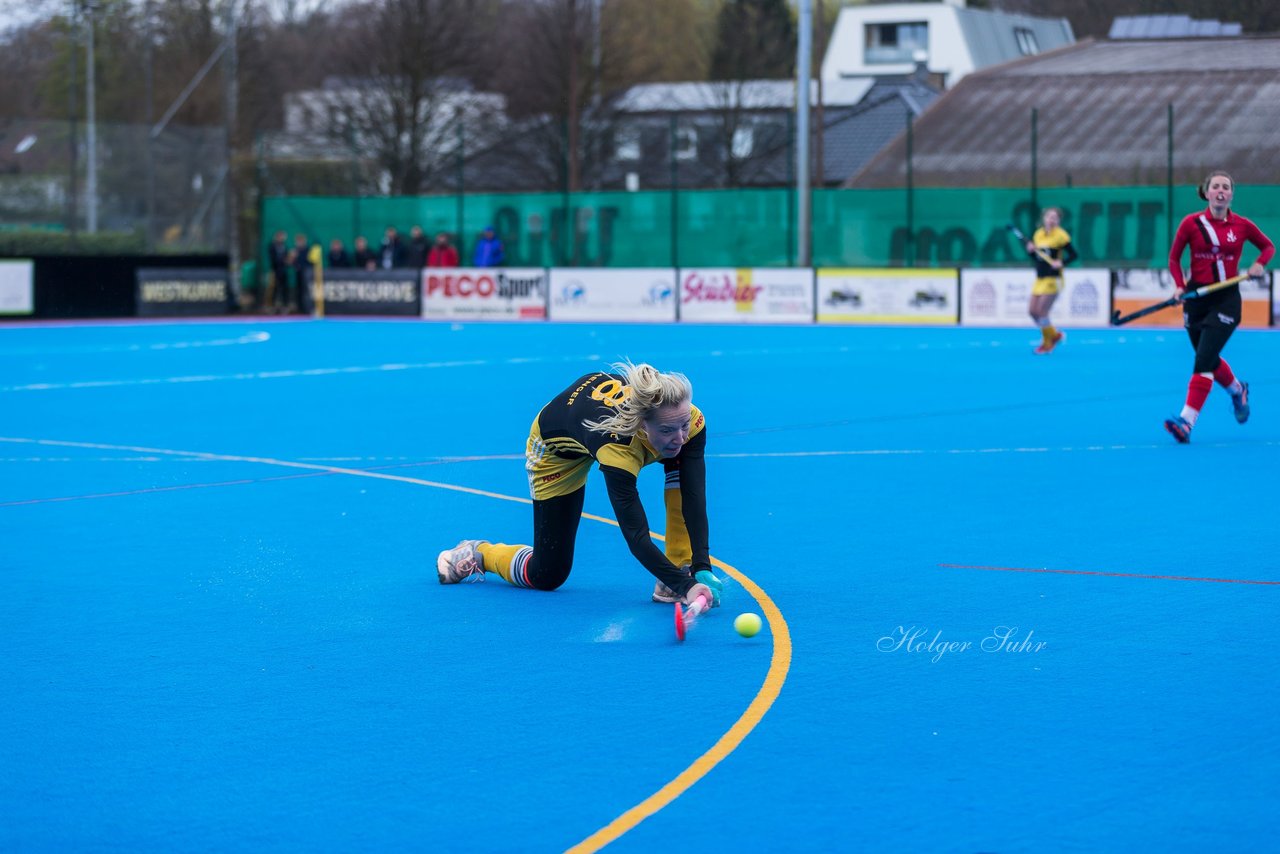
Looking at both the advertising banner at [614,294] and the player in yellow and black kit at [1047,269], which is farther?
the advertising banner at [614,294]

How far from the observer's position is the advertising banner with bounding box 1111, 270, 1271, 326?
29422 millimetres

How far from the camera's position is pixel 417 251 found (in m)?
37.3

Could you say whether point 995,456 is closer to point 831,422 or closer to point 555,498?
point 831,422

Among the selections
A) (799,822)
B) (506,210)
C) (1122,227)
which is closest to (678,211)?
(506,210)

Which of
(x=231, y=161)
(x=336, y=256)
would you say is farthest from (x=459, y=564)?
(x=231, y=161)

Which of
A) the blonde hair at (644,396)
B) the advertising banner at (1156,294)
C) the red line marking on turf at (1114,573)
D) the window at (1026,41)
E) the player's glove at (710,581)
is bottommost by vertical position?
the red line marking on turf at (1114,573)

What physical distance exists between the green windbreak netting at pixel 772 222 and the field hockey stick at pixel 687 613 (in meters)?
27.4

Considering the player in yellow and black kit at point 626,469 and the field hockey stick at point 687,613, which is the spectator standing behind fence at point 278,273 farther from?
the field hockey stick at point 687,613

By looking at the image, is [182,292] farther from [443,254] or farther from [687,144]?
[687,144]

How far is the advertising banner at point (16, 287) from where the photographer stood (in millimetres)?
34406

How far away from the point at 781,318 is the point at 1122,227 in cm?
705

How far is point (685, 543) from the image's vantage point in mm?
7449

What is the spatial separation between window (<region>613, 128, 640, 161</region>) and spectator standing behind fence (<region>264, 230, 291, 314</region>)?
17787 mm

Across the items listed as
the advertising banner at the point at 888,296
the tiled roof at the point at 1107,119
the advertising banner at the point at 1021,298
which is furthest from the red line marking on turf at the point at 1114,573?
the tiled roof at the point at 1107,119
